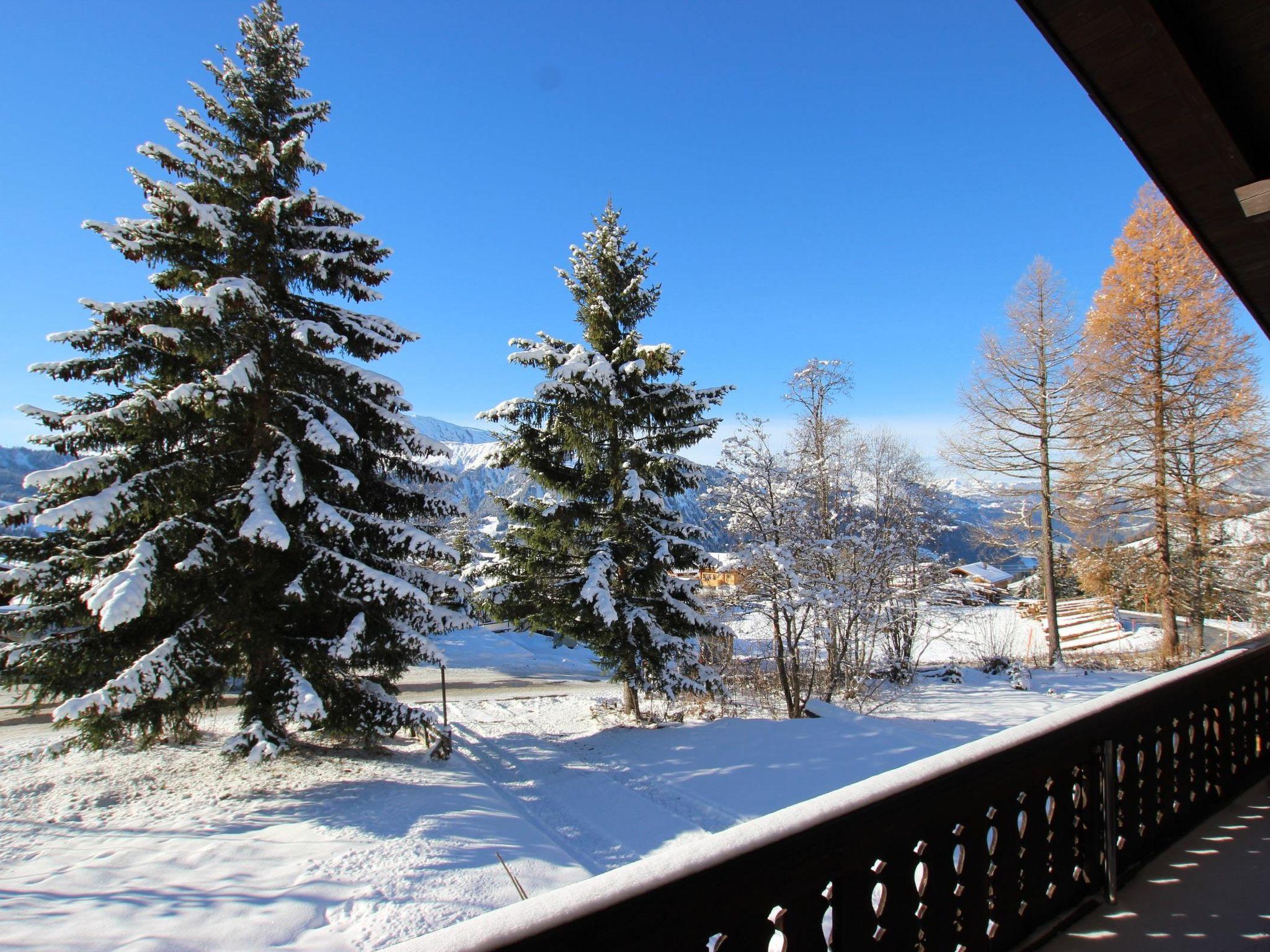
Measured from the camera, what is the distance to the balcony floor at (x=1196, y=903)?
228cm

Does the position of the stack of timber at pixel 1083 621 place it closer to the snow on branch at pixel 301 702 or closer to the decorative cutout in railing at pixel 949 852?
the decorative cutout in railing at pixel 949 852

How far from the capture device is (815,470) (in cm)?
1341

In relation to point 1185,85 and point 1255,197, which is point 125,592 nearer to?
point 1185,85

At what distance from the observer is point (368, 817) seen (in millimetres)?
Answer: 6117

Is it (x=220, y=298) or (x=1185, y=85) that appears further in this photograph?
(x=220, y=298)

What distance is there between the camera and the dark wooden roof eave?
5.57ft

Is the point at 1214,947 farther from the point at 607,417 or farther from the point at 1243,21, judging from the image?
the point at 607,417

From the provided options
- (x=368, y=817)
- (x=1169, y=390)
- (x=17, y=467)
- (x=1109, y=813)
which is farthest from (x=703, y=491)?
(x=17, y=467)

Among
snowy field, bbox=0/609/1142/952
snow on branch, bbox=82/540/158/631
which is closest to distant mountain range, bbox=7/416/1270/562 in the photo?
snow on branch, bbox=82/540/158/631

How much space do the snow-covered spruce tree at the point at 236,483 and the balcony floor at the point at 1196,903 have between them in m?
6.90

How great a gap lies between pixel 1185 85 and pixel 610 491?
397 inches

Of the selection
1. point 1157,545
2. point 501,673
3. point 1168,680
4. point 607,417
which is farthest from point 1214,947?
point 501,673

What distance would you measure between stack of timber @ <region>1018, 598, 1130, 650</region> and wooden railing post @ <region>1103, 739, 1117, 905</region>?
16.7m

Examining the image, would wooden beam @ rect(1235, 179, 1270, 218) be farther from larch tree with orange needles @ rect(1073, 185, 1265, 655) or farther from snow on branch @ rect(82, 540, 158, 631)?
larch tree with orange needles @ rect(1073, 185, 1265, 655)
